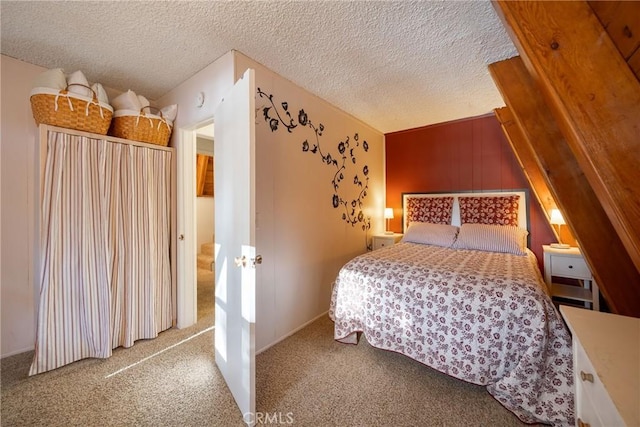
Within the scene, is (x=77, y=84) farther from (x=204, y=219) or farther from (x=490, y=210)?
(x=490, y=210)

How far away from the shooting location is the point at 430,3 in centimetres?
144

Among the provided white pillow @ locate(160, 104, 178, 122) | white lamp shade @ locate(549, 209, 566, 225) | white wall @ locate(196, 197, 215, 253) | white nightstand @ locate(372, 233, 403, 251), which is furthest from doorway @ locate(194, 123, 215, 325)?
white lamp shade @ locate(549, 209, 566, 225)

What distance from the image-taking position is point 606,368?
69cm

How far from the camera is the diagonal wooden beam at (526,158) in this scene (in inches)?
88.6

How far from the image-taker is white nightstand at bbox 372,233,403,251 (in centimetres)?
349

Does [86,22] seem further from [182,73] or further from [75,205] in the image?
[75,205]

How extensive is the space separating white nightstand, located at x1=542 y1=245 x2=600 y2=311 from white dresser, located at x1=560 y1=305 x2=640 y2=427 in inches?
72.4

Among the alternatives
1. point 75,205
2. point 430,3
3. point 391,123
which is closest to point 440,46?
point 430,3

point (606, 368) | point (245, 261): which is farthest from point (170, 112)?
point (606, 368)

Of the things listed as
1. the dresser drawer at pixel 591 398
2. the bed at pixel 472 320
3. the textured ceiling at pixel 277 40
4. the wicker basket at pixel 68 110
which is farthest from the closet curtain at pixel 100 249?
the dresser drawer at pixel 591 398

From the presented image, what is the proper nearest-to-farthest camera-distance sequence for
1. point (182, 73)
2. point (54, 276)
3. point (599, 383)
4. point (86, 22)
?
point (599, 383)
point (86, 22)
point (54, 276)
point (182, 73)

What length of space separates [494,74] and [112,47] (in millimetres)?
2697

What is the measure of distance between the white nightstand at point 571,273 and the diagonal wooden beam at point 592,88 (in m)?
2.12

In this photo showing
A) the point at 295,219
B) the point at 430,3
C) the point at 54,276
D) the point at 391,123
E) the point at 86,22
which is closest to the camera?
the point at 430,3
